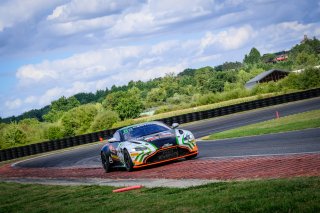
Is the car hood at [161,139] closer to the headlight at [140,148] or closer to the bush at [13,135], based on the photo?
the headlight at [140,148]

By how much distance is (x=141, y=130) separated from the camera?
600 inches

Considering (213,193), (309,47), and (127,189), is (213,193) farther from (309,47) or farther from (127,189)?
(309,47)

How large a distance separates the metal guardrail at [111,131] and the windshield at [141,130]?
82.2ft

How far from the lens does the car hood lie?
1418 centimetres

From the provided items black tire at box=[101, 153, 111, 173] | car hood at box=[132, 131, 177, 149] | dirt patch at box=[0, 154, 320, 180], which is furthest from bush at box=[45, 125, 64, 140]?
dirt patch at box=[0, 154, 320, 180]

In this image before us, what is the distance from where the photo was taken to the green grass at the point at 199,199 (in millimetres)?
5906

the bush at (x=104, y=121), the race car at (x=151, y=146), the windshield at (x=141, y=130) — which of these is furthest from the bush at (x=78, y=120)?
the race car at (x=151, y=146)

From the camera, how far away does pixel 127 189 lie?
33.6ft

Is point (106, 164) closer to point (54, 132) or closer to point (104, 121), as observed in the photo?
point (104, 121)

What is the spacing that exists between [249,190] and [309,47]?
7598 inches

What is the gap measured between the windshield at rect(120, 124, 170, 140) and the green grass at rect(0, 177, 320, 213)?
3.79m

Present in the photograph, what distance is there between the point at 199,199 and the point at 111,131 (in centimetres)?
3568

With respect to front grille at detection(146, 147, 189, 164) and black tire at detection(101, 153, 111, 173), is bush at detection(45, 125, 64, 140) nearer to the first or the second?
black tire at detection(101, 153, 111, 173)

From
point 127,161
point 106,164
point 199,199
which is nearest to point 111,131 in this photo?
point 106,164
